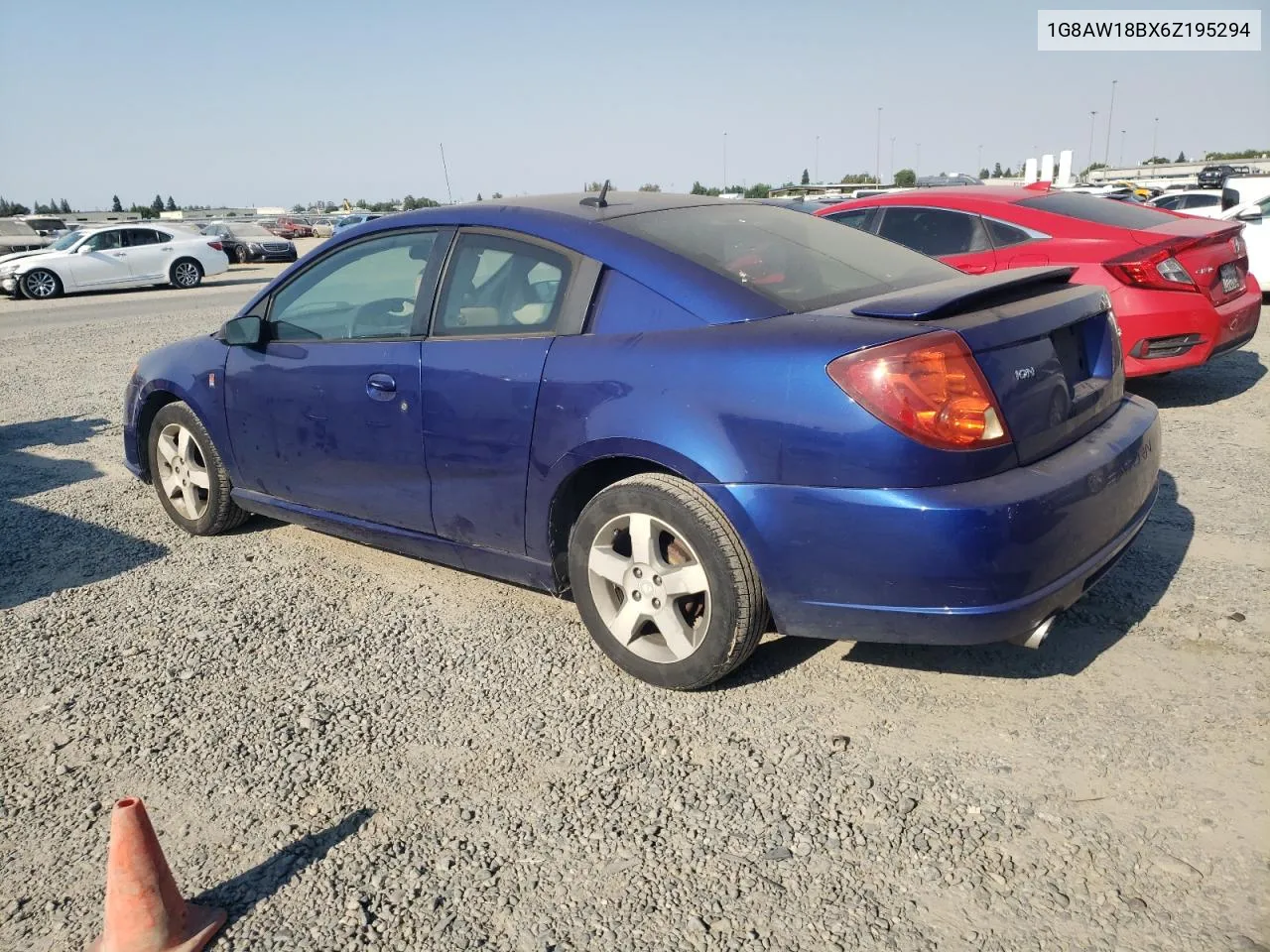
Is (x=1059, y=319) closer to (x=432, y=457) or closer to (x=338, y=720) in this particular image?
(x=432, y=457)

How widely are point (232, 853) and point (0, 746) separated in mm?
1128

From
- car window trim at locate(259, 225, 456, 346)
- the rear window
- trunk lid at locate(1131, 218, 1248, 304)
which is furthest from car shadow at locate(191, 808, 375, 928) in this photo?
the rear window

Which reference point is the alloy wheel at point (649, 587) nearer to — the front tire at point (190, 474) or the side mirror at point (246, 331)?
the side mirror at point (246, 331)

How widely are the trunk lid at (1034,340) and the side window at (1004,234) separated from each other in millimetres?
3823

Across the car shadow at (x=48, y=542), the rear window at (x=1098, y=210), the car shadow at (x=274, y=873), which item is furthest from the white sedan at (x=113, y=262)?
the car shadow at (x=274, y=873)

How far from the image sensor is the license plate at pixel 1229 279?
22.3 ft

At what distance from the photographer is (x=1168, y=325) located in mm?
6559

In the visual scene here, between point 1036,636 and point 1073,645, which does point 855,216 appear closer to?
point 1073,645

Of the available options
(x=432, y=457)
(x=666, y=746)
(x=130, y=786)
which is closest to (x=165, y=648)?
(x=130, y=786)

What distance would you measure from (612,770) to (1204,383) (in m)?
6.53

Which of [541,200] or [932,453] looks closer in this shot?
[932,453]

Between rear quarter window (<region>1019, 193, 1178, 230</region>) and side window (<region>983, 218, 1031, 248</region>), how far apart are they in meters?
0.22

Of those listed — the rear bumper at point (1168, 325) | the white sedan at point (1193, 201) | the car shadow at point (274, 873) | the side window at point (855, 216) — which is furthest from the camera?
the white sedan at point (1193, 201)

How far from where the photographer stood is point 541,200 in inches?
160
